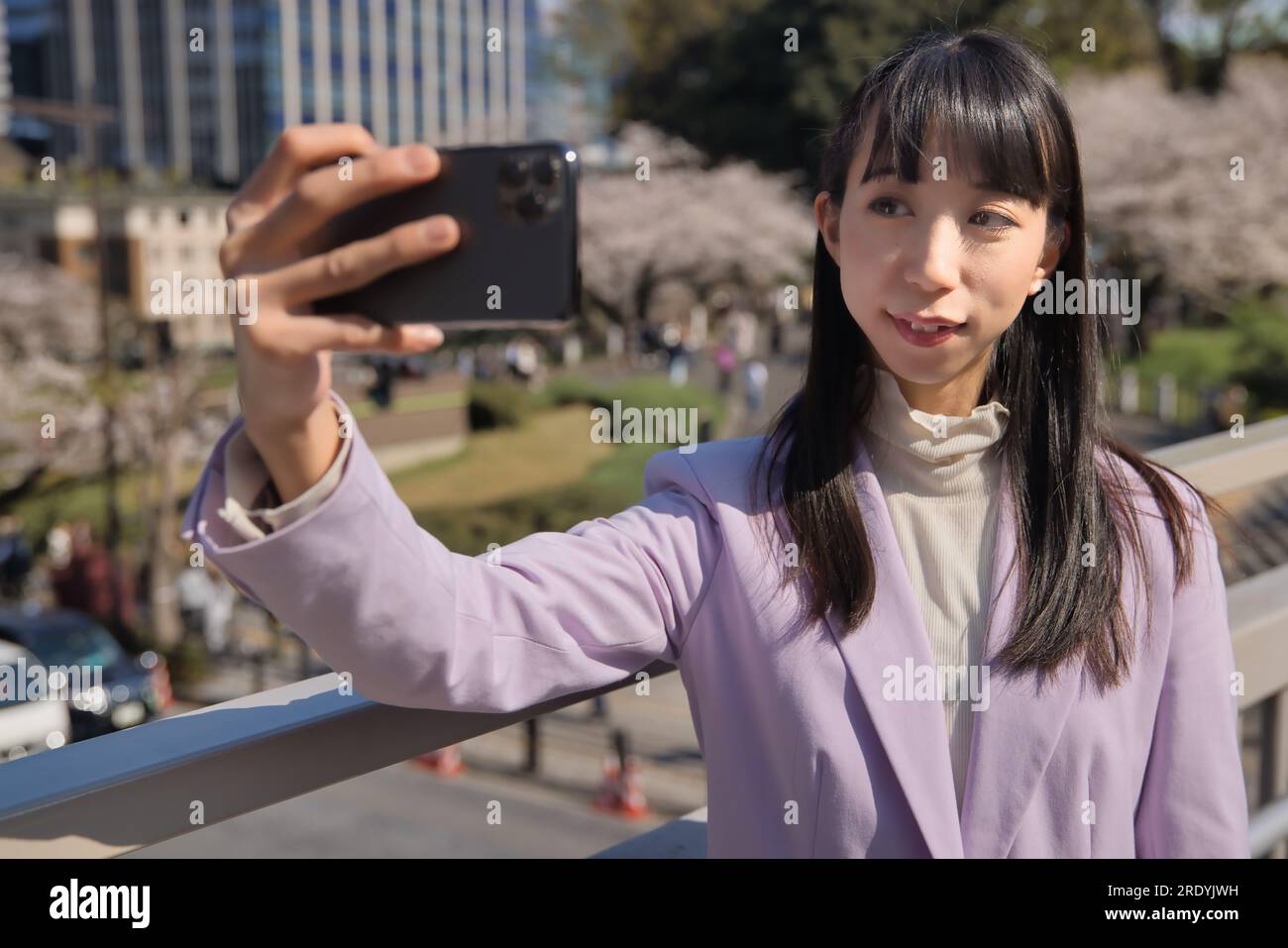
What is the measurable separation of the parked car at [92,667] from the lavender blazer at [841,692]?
12000mm

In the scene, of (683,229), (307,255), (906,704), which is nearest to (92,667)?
(906,704)

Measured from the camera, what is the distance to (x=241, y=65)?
52.7 m

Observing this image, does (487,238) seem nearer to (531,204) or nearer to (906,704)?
(531,204)

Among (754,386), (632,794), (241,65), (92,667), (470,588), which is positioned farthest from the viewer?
(241,65)

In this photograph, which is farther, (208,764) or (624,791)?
(624,791)

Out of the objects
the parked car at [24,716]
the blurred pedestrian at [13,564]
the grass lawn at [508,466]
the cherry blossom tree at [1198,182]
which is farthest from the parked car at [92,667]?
the cherry blossom tree at [1198,182]

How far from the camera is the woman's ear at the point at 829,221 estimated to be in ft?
4.40

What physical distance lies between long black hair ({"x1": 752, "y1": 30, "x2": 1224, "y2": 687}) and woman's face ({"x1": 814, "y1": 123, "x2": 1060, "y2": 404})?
2 centimetres

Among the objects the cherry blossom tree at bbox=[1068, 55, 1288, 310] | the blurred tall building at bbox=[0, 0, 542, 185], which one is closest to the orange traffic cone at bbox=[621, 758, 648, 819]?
the cherry blossom tree at bbox=[1068, 55, 1288, 310]

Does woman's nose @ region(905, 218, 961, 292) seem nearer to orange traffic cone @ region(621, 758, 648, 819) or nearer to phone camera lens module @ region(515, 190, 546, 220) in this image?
phone camera lens module @ region(515, 190, 546, 220)

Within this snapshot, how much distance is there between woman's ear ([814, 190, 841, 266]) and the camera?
4.40 ft

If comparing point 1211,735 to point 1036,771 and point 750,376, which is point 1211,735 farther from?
point 750,376

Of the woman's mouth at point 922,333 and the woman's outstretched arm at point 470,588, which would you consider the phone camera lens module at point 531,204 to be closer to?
the woman's outstretched arm at point 470,588

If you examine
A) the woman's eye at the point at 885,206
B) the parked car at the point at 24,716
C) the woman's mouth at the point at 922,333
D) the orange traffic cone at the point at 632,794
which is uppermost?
the woman's eye at the point at 885,206
